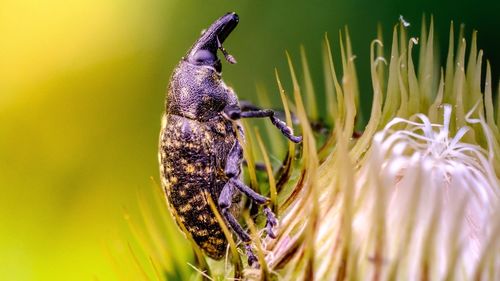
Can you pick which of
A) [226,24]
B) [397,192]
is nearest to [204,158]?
[226,24]

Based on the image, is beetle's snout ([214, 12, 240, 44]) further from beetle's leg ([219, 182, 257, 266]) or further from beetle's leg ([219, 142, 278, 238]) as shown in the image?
beetle's leg ([219, 182, 257, 266])

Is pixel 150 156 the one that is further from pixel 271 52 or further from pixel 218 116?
pixel 218 116

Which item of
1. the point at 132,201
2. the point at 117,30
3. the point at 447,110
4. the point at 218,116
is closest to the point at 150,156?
the point at 132,201

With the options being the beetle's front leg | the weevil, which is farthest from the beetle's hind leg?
the beetle's front leg

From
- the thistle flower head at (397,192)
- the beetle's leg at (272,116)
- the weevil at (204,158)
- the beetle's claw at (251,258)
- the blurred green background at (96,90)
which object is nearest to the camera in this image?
the thistle flower head at (397,192)

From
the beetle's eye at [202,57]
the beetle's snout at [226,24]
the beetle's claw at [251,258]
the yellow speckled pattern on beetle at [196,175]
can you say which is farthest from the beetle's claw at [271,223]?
the beetle's snout at [226,24]

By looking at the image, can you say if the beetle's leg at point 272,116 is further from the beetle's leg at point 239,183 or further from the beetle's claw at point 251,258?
the beetle's claw at point 251,258

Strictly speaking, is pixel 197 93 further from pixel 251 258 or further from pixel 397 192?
pixel 397 192

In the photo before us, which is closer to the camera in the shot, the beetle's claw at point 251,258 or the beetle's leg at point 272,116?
the beetle's claw at point 251,258
